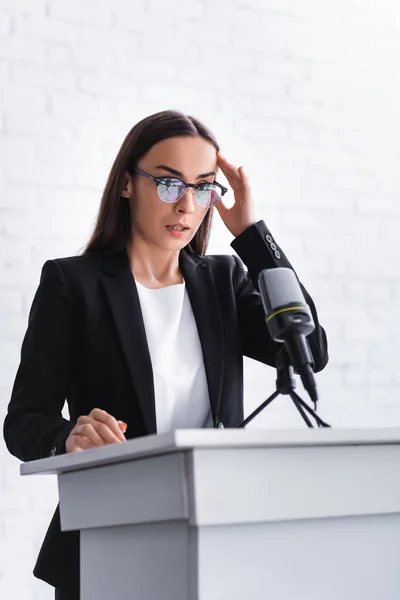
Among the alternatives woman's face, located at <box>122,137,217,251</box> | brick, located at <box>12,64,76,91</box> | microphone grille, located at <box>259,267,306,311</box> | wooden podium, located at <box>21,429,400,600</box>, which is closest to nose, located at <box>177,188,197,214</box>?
woman's face, located at <box>122,137,217,251</box>

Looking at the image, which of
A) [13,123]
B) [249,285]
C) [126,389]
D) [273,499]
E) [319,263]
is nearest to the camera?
[273,499]

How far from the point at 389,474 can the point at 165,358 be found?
722 mm

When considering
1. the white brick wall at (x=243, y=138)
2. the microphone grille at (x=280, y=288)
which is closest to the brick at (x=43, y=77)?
the white brick wall at (x=243, y=138)

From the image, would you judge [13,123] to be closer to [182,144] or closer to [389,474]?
[182,144]

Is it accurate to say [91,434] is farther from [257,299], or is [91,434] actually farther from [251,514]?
[257,299]

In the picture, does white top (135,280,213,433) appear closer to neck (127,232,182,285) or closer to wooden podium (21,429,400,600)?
neck (127,232,182,285)

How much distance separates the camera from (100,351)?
174 cm

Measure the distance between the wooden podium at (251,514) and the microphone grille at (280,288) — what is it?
0.89ft

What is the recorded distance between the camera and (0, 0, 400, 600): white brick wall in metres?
2.67

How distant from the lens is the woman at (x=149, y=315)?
66.6 inches

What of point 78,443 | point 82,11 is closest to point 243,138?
point 82,11

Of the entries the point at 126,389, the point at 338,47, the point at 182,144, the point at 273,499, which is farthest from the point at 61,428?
the point at 338,47

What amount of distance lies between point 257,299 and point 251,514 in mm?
987

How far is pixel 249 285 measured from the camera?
2037 mm
